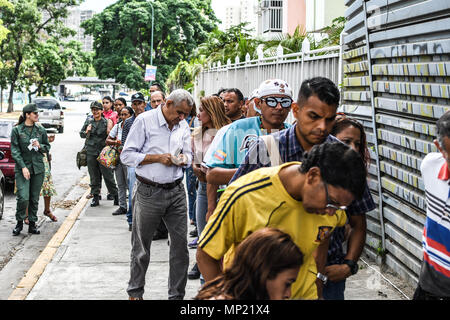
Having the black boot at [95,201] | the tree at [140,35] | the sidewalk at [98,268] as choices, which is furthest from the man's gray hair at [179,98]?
the tree at [140,35]

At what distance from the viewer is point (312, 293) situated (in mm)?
2955

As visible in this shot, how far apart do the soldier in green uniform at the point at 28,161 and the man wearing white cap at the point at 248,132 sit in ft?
18.5

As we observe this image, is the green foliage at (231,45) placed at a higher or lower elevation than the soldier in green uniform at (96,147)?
higher

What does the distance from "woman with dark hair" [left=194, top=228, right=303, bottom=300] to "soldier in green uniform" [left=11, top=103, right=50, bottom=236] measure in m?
7.32

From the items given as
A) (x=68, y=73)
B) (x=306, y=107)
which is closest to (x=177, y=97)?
(x=306, y=107)

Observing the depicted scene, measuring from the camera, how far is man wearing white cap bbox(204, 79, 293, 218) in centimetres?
418

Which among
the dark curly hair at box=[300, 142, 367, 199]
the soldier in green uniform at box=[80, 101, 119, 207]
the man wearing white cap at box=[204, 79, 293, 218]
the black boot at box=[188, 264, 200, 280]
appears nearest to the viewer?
the dark curly hair at box=[300, 142, 367, 199]

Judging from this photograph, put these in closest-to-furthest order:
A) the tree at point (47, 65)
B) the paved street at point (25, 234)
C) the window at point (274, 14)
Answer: the paved street at point (25, 234), the window at point (274, 14), the tree at point (47, 65)

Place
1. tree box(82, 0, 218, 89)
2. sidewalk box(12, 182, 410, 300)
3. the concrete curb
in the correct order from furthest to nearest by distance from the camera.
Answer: tree box(82, 0, 218, 89), the concrete curb, sidewalk box(12, 182, 410, 300)

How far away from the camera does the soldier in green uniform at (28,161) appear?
30.2 feet

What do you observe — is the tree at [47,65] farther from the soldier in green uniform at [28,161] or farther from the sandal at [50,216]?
the soldier in green uniform at [28,161]

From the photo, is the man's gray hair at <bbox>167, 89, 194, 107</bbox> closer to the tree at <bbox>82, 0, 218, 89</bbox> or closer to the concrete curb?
the concrete curb

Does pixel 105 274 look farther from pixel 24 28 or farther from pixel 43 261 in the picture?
pixel 24 28

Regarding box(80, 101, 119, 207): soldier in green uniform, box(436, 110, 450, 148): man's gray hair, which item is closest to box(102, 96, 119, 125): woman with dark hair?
box(80, 101, 119, 207): soldier in green uniform
